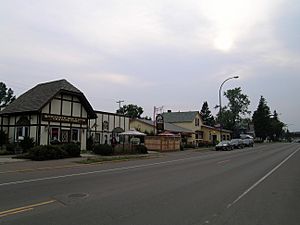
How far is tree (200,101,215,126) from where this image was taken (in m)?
126

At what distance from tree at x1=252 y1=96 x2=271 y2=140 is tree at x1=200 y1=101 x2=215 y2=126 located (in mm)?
15508

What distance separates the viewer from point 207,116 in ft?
424

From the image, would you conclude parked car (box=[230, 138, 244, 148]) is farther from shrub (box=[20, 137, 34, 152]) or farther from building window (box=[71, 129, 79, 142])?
shrub (box=[20, 137, 34, 152])

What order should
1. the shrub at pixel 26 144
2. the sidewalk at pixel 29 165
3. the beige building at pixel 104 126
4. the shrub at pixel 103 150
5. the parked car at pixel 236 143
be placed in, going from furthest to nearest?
1. the parked car at pixel 236 143
2. the beige building at pixel 104 126
3. the shrub at pixel 103 150
4. the shrub at pixel 26 144
5. the sidewalk at pixel 29 165

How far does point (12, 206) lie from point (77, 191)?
263 centimetres

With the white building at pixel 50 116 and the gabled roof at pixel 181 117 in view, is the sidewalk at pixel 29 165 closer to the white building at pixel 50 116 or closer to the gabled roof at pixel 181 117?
the white building at pixel 50 116

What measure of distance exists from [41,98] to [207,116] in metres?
99.9

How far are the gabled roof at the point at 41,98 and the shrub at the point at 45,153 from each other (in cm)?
675

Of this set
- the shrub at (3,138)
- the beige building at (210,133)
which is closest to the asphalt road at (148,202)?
the shrub at (3,138)

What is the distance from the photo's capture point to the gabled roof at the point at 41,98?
33.5 meters

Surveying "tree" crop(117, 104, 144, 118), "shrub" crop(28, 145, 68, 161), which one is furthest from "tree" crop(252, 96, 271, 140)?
"shrub" crop(28, 145, 68, 161)

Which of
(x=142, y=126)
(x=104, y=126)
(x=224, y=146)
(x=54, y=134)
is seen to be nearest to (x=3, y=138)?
(x=54, y=134)

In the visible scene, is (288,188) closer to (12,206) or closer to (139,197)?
(139,197)

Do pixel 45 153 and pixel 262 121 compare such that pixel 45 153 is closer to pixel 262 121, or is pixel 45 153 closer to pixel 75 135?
pixel 75 135
